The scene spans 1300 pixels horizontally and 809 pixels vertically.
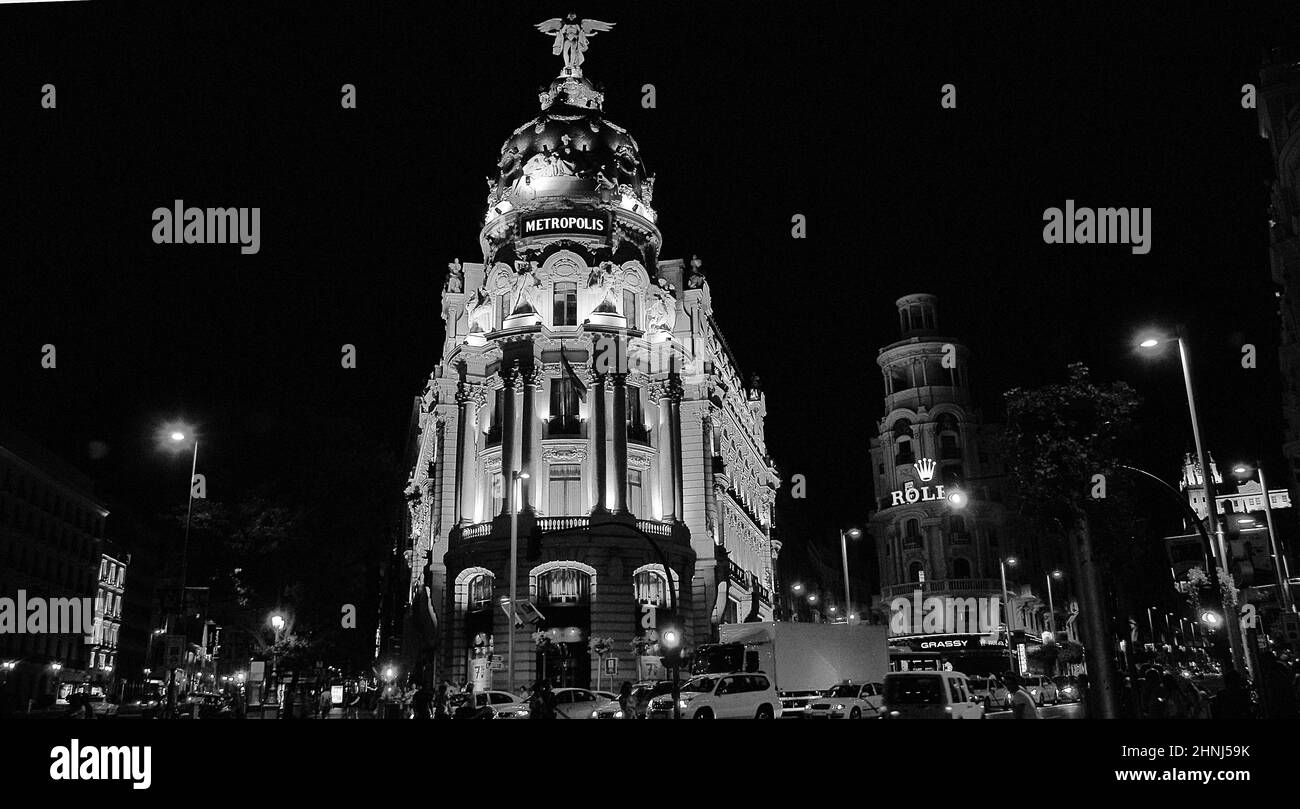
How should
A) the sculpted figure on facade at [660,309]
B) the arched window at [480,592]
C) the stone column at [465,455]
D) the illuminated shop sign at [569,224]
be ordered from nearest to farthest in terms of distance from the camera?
the arched window at [480,592], the stone column at [465,455], the illuminated shop sign at [569,224], the sculpted figure on facade at [660,309]

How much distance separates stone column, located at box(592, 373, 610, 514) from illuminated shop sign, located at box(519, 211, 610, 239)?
917 cm

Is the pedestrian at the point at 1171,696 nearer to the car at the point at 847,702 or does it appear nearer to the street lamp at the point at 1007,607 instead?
the car at the point at 847,702

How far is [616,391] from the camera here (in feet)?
Result: 178

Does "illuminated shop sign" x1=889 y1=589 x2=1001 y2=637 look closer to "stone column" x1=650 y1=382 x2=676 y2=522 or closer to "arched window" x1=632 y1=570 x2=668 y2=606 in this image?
"stone column" x1=650 y1=382 x2=676 y2=522

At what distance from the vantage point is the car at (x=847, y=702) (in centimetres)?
3084

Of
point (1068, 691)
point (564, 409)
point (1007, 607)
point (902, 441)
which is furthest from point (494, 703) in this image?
point (902, 441)

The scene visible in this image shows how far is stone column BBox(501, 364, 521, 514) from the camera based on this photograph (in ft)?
171

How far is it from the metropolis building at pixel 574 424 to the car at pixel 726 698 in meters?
16.7

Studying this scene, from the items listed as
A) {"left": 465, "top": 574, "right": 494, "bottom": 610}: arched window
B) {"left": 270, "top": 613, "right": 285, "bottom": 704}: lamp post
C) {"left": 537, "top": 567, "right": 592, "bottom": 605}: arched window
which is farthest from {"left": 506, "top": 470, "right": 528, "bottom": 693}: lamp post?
{"left": 270, "top": 613, "right": 285, "bottom": 704}: lamp post

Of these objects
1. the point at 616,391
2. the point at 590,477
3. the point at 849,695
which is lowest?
the point at 849,695

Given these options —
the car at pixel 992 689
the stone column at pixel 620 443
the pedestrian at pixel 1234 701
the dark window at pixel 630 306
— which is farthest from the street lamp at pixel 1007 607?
the pedestrian at pixel 1234 701

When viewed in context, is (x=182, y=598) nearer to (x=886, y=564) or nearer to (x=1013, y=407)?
(x=1013, y=407)
